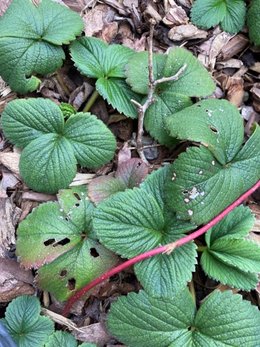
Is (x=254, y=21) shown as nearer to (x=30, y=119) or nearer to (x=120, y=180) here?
(x=120, y=180)

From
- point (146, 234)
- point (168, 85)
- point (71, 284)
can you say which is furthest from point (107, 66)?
point (71, 284)

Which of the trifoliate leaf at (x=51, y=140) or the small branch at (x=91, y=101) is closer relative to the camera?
A: the trifoliate leaf at (x=51, y=140)

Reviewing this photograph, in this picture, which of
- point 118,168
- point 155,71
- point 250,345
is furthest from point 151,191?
point 250,345

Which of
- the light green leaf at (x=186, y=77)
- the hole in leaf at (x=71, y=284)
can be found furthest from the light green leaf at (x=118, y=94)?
the hole in leaf at (x=71, y=284)

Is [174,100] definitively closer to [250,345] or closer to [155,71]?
[155,71]

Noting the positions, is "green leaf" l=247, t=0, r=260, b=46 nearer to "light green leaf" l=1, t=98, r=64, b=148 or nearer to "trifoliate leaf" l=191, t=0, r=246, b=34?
"trifoliate leaf" l=191, t=0, r=246, b=34

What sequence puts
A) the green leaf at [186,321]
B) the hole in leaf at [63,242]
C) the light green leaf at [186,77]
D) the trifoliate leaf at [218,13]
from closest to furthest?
the green leaf at [186,321] < the hole in leaf at [63,242] < the light green leaf at [186,77] < the trifoliate leaf at [218,13]

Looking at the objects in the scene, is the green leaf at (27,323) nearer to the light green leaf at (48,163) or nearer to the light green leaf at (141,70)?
the light green leaf at (48,163)
